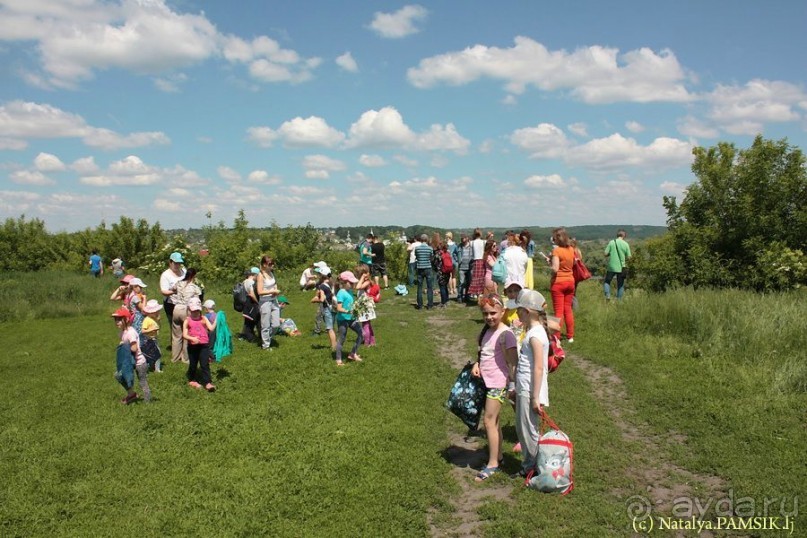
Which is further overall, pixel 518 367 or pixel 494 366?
pixel 494 366

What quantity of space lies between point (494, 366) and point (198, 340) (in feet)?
16.5

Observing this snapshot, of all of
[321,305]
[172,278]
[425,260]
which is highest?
[425,260]

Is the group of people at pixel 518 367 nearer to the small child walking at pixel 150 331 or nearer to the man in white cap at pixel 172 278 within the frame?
the small child walking at pixel 150 331

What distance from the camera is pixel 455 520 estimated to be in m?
4.72

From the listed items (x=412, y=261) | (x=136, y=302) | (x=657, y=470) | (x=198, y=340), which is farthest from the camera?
(x=412, y=261)

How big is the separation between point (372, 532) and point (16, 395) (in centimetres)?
739

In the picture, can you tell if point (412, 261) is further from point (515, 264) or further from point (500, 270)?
point (515, 264)

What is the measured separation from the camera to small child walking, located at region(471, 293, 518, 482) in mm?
5312

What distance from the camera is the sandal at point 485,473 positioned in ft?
17.7

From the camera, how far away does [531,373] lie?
199 inches

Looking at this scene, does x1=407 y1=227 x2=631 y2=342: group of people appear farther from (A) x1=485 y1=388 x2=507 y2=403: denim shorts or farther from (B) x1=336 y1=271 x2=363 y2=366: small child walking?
(B) x1=336 y1=271 x2=363 y2=366: small child walking

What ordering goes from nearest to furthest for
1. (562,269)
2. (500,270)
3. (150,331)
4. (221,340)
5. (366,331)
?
(150,331), (562,269), (221,340), (500,270), (366,331)

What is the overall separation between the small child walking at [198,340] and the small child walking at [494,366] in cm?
484

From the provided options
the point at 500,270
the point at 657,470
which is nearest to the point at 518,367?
the point at 657,470
